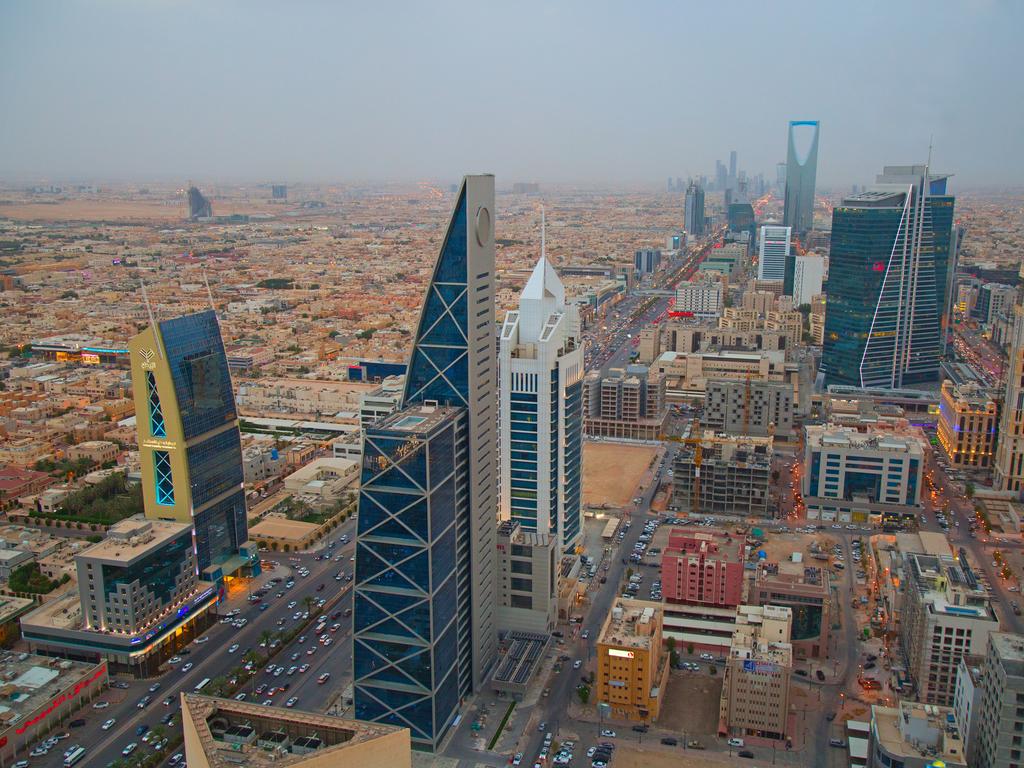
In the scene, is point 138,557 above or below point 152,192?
below

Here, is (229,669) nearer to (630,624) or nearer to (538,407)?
(630,624)

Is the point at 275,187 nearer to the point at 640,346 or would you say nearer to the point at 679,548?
the point at 640,346

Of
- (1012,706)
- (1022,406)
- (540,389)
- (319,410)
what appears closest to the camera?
(1012,706)

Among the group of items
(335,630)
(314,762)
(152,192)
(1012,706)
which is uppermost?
(152,192)

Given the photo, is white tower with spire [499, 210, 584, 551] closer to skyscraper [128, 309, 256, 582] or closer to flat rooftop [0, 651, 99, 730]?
skyscraper [128, 309, 256, 582]

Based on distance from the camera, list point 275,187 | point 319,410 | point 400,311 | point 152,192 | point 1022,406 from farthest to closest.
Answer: point 275,187
point 400,311
point 152,192
point 319,410
point 1022,406

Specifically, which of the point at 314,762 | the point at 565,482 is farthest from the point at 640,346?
the point at 314,762

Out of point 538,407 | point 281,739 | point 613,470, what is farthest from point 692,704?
point 613,470
